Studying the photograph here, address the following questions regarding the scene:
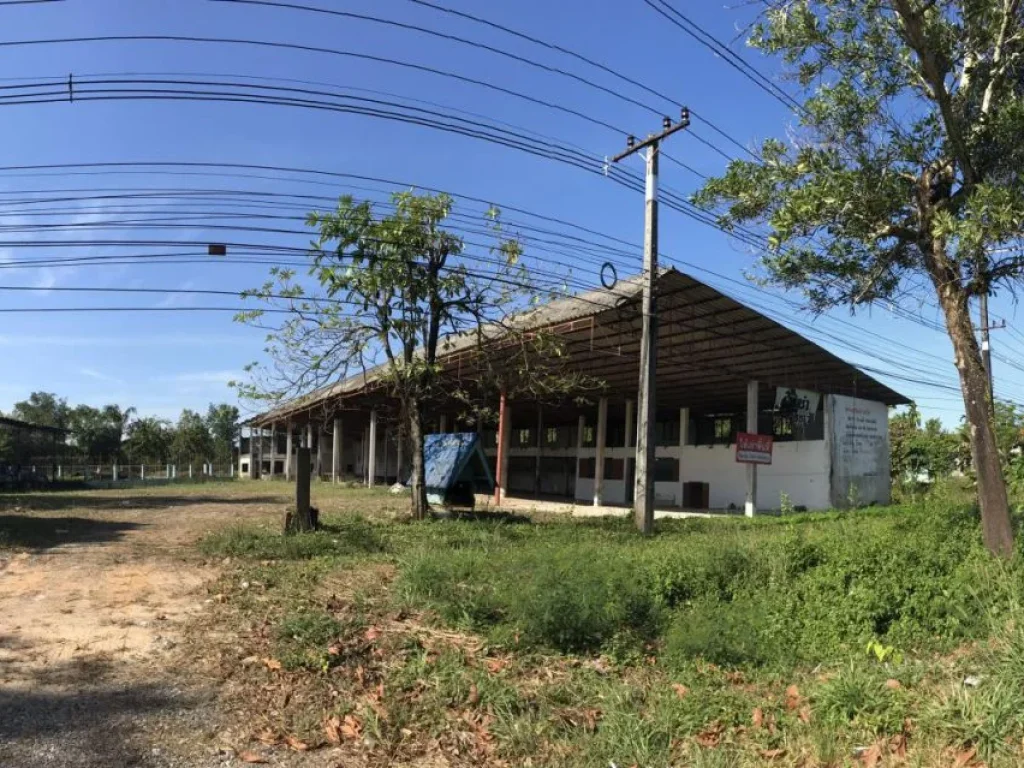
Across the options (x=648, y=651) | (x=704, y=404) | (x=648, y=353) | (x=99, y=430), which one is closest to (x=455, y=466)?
(x=648, y=353)

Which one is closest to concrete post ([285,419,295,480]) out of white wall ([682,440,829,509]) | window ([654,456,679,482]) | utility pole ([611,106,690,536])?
window ([654,456,679,482])

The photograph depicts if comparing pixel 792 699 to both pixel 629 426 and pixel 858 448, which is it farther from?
pixel 629 426

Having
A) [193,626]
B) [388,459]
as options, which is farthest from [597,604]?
[388,459]

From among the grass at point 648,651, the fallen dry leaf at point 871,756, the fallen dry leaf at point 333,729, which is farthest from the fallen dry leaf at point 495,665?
the fallen dry leaf at point 871,756

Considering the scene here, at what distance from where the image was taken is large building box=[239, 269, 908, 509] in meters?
23.5

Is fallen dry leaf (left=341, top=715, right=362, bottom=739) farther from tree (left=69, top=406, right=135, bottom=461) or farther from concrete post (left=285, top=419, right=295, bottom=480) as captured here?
tree (left=69, top=406, right=135, bottom=461)

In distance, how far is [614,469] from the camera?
132 feet

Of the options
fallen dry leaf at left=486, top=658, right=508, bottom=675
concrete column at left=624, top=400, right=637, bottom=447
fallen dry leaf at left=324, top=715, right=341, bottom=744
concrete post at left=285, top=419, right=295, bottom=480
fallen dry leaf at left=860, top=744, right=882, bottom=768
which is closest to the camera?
fallen dry leaf at left=860, top=744, right=882, bottom=768

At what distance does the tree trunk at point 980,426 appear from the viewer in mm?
8727

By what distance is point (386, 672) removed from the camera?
6621mm

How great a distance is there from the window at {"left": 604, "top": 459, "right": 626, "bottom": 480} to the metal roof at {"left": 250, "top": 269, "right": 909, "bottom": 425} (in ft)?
17.8

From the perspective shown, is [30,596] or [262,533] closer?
[30,596]

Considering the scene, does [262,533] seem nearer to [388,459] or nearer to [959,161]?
[959,161]

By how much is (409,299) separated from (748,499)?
55.2 feet
